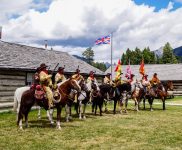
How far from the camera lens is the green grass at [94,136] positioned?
11.4 meters

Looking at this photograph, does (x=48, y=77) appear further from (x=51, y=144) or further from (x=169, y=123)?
(x=169, y=123)

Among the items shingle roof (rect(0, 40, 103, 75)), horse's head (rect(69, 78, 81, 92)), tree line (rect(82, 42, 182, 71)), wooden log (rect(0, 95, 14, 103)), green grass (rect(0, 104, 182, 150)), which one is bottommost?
green grass (rect(0, 104, 182, 150))

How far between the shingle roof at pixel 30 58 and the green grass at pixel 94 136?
8.35m

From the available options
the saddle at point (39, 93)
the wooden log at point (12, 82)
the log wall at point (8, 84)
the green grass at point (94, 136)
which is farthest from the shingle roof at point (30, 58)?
the green grass at point (94, 136)

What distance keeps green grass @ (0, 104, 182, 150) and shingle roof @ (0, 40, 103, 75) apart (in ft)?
27.4

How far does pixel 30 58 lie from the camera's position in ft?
91.9

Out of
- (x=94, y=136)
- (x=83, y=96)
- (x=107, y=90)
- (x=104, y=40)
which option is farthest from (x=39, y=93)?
(x=104, y=40)

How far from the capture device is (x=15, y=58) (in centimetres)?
2583

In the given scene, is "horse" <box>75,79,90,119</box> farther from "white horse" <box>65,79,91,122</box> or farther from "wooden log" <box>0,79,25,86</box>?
"wooden log" <box>0,79,25,86</box>

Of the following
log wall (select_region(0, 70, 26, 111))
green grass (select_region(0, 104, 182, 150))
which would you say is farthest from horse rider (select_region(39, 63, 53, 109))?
log wall (select_region(0, 70, 26, 111))

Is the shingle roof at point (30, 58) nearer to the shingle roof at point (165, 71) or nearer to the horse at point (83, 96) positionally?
the horse at point (83, 96)

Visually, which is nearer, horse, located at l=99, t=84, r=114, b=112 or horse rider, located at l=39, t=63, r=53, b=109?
horse rider, located at l=39, t=63, r=53, b=109

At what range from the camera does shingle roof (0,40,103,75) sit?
24.5 m

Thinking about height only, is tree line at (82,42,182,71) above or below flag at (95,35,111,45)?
above
